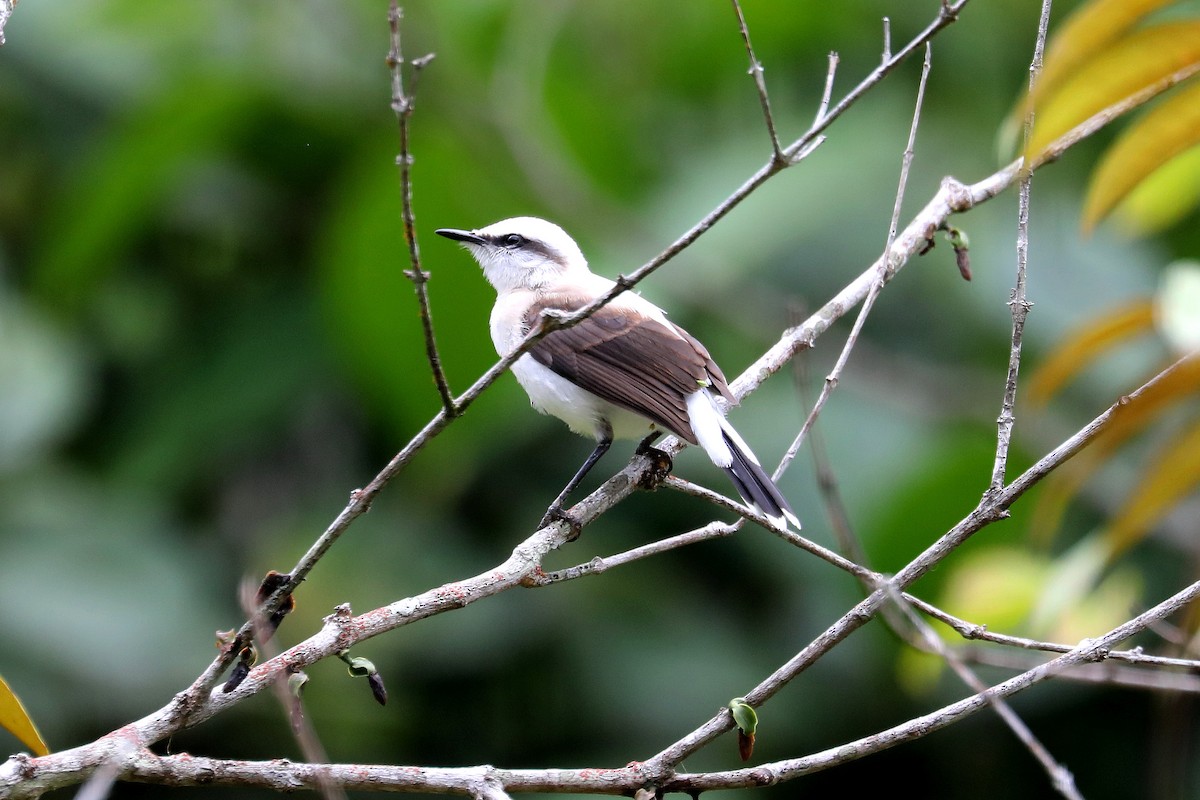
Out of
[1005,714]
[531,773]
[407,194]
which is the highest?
[407,194]

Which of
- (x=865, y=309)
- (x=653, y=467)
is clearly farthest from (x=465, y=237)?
(x=865, y=309)

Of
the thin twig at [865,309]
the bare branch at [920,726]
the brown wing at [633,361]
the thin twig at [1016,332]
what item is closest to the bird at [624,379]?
the brown wing at [633,361]

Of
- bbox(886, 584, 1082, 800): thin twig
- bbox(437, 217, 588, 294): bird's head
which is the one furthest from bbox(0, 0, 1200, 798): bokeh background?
bbox(886, 584, 1082, 800): thin twig

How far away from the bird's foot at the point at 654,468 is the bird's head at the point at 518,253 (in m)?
1.25

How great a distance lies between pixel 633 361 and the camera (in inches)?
154

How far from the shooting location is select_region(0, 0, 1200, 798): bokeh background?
17.1 feet

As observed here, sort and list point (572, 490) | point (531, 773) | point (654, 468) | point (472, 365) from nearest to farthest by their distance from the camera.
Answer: point (531, 773) < point (654, 468) < point (572, 490) < point (472, 365)

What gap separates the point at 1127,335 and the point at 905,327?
3.25 meters

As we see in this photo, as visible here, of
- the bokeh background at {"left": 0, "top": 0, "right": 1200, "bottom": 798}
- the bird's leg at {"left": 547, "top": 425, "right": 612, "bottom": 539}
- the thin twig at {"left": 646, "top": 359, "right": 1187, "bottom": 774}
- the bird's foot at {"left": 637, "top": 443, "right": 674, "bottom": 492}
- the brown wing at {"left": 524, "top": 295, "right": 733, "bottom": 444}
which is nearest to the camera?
the thin twig at {"left": 646, "top": 359, "right": 1187, "bottom": 774}

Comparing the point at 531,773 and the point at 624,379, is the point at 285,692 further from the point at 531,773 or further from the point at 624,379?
the point at 624,379

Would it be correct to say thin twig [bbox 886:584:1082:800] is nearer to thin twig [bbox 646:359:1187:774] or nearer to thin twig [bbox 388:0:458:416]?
thin twig [bbox 646:359:1187:774]

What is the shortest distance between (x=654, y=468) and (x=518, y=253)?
155cm

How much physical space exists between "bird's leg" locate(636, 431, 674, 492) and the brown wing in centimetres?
8

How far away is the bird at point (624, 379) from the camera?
140 inches
